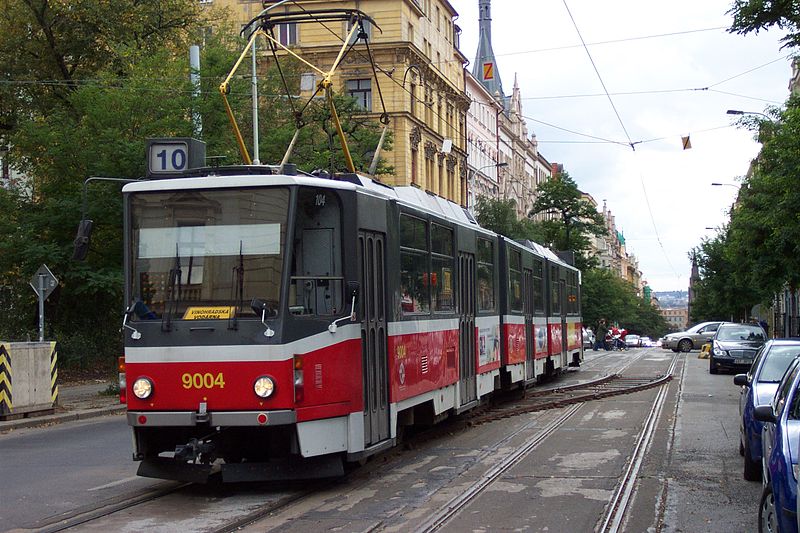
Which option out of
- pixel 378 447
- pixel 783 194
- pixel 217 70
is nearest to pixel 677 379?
pixel 783 194

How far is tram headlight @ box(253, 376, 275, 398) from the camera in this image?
10.1 metres

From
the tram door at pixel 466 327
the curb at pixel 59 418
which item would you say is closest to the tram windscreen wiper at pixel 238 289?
the tram door at pixel 466 327

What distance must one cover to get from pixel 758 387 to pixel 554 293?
16.1 m

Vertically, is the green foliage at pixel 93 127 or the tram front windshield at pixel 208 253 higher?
the green foliage at pixel 93 127

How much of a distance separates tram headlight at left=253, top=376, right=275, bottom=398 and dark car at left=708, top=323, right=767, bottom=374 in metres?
24.6

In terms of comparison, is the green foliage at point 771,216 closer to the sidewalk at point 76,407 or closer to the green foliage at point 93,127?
the green foliage at point 93,127

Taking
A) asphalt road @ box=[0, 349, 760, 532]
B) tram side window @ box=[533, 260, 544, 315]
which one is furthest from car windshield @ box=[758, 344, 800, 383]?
tram side window @ box=[533, 260, 544, 315]

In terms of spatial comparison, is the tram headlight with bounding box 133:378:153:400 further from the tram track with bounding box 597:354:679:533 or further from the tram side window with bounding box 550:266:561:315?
the tram side window with bounding box 550:266:561:315

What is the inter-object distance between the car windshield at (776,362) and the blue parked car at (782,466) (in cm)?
363

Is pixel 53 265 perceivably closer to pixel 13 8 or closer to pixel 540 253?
pixel 540 253

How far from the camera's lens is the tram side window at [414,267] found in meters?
12.9

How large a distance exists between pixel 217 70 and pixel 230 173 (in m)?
19.6

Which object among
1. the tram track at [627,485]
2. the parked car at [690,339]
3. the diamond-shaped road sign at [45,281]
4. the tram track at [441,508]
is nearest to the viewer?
the tram track at [627,485]

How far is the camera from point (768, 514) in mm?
7336
